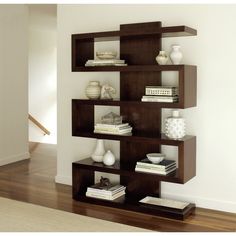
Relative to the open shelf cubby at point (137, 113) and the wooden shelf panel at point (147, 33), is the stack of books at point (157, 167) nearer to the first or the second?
the open shelf cubby at point (137, 113)

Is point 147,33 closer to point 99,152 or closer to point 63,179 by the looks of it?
point 99,152

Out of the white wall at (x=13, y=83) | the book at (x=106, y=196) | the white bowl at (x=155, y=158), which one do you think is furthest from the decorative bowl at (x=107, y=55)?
the white wall at (x=13, y=83)

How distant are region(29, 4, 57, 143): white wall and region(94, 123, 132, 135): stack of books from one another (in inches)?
172

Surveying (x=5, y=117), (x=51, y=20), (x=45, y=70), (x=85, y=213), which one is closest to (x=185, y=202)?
(x=85, y=213)

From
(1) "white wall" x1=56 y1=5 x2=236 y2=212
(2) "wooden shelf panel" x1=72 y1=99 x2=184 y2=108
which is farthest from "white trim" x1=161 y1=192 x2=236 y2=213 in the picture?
(2) "wooden shelf panel" x1=72 y1=99 x2=184 y2=108

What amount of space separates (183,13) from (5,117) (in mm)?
2907

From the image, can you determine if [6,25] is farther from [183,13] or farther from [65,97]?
[183,13]

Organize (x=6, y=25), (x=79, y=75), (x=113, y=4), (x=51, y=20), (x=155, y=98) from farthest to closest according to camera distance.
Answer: (x=51, y=20) < (x=6, y=25) < (x=79, y=75) < (x=113, y=4) < (x=155, y=98)

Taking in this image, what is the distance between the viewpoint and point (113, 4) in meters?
3.74

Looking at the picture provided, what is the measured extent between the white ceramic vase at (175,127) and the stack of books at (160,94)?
17cm

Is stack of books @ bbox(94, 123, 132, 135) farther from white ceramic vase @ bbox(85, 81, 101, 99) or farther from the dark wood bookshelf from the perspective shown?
the dark wood bookshelf

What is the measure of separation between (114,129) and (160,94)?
1.78 ft

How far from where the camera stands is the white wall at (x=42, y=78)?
7.83 metres

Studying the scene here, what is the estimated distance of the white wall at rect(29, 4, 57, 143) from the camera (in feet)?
25.7
